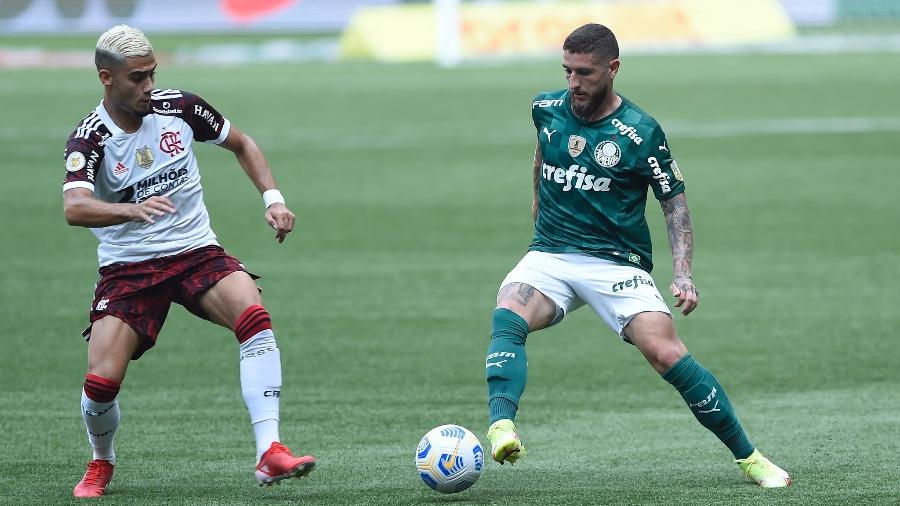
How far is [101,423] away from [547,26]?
35195 millimetres

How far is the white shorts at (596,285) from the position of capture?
735 centimetres

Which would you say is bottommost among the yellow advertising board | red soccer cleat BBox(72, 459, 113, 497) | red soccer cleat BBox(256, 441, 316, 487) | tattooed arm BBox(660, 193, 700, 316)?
the yellow advertising board

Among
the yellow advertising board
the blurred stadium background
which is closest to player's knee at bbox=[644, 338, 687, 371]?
the blurred stadium background

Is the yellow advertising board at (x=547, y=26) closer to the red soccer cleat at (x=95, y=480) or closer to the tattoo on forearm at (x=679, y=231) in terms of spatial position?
the tattoo on forearm at (x=679, y=231)

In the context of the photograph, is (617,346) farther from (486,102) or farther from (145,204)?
(486,102)

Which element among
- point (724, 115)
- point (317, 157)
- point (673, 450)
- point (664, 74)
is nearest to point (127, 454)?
point (673, 450)

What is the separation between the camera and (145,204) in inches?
Result: 272

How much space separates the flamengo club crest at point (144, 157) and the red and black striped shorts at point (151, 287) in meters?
0.46

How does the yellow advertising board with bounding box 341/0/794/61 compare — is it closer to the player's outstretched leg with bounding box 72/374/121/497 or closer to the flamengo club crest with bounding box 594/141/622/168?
the flamengo club crest with bounding box 594/141/622/168

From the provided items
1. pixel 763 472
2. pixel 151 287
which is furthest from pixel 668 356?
pixel 151 287

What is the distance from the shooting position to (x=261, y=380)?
7.23m

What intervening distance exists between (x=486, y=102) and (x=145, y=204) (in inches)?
924

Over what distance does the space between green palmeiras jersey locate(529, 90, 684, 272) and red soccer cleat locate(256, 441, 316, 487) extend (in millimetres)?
1674

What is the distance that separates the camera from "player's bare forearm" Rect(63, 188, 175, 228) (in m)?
6.87
